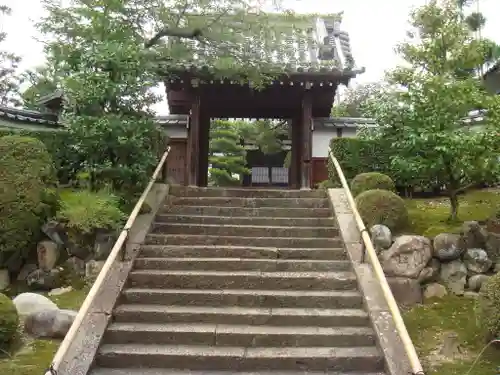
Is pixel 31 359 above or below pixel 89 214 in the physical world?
below

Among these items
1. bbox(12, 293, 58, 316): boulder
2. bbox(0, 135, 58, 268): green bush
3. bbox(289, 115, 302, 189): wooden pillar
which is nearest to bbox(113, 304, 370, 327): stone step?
bbox(12, 293, 58, 316): boulder

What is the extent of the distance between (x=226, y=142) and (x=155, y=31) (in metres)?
13.9

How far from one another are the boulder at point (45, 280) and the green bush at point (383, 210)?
190 inches

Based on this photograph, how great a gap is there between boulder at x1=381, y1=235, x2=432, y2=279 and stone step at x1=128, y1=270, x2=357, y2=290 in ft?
2.89

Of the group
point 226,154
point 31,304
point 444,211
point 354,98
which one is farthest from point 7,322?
point 354,98

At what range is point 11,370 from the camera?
4.75 meters

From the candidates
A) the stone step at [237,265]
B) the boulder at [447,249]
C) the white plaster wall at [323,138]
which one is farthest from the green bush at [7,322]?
the white plaster wall at [323,138]

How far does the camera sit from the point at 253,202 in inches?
353

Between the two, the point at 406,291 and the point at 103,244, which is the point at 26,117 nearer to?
the point at 103,244

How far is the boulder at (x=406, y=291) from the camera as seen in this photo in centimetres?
→ 679

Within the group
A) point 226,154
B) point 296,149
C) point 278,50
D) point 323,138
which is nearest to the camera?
point 278,50

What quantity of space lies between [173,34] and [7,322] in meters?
6.48

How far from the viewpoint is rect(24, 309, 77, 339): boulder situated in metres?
5.56

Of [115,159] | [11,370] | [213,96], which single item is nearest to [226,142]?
[213,96]
